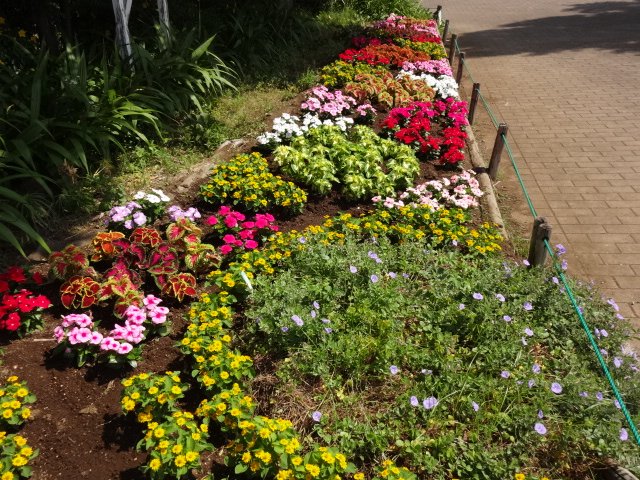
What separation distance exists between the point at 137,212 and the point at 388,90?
4472mm

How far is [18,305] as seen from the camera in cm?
324

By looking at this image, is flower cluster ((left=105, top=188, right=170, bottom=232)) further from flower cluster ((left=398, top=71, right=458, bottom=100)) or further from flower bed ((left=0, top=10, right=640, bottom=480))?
flower cluster ((left=398, top=71, right=458, bottom=100))

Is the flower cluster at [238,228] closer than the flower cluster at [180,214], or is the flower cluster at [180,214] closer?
the flower cluster at [238,228]

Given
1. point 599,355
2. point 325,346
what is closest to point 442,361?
point 325,346

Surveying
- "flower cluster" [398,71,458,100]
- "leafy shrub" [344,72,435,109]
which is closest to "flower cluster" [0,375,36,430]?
"leafy shrub" [344,72,435,109]

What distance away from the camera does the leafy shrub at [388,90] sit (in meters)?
7.00

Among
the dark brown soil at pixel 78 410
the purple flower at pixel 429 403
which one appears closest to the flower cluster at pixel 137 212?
the dark brown soil at pixel 78 410

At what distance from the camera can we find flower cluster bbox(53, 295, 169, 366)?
10.0 feet

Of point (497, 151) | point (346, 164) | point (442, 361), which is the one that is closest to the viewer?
point (442, 361)

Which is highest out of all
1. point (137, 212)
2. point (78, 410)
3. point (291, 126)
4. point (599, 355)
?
point (291, 126)

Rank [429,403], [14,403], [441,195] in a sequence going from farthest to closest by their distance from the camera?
[441,195]
[429,403]
[14,403]

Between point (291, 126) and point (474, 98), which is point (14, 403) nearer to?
point (291, 126)

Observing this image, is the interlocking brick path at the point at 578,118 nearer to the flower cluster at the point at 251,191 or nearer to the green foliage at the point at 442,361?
the green foliage at the point at 442,361

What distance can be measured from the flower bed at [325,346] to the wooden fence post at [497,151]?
3.84ft
